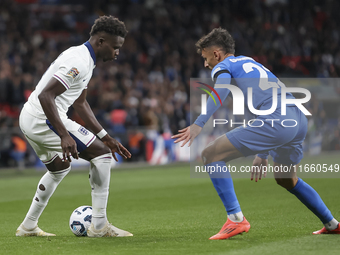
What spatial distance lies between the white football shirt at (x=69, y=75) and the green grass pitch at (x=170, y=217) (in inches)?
50.9

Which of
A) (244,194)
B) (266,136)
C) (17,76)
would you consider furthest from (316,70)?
(266,136)

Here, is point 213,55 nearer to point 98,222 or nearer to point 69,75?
point 69,75

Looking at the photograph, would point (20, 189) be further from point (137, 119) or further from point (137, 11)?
point (137, 11)

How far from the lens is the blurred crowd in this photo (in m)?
15.6

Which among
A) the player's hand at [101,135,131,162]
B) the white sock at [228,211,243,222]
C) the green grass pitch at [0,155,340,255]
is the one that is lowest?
the green grass pitch at [0,155,340,255]

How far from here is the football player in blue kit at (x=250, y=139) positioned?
4730 mm

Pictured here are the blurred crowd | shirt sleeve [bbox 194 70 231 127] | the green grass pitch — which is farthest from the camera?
the blurred crowd

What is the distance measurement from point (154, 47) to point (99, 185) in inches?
632

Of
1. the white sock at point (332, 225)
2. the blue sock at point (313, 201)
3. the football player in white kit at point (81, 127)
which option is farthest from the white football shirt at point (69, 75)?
the white sock at point (332, 225)

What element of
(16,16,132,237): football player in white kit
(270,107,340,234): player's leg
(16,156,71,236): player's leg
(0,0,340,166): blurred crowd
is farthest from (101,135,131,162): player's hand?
(0,0,340,166): blurred crowd

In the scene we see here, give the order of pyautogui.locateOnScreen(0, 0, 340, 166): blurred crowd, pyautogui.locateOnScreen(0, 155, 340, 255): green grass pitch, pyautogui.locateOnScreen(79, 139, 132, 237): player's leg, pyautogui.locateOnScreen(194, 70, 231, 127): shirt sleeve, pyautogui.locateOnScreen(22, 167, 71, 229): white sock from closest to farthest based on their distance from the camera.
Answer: pyautogui.locateOnScreen(0, 155, 340, 255): green grass pitch → pyautogui.locateOnScreen(194, 70, 231, 127): shirt sleeve → pyautogui.locateOnScreen(79, 139, 132, 237): player's leg → pyautogui.locateOnScreen(22, 167, 71, 229): white sock → pyautogui.locateOnScreen(0, 0, 340, 166): blurred crowd

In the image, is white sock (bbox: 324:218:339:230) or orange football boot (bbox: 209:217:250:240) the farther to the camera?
white sock (bbox: 324:218:339:230)

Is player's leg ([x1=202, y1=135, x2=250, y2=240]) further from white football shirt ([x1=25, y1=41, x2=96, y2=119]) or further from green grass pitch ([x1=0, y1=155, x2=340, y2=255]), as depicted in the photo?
white football shirt ([x1=25, y1=41, x2=96, y2=119])

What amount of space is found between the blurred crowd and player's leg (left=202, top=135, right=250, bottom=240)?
9.83m
